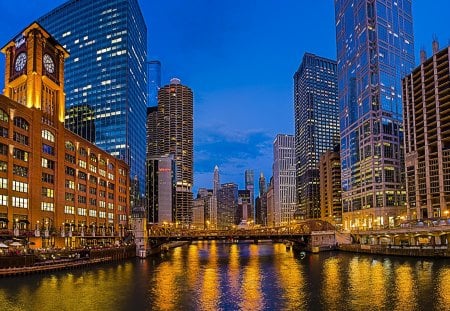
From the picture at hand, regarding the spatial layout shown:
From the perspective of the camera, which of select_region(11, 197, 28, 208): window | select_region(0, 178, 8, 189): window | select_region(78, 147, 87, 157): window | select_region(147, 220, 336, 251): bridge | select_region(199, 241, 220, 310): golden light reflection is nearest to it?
select_region(199, 241, 220, 310): golden light reflection

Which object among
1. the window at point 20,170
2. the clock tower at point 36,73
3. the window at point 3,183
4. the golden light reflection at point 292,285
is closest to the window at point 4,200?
the window at point 3,183

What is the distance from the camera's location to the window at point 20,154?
375ft

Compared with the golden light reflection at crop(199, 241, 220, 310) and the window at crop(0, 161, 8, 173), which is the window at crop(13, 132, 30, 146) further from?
the golden light reflection at crop(199, 241, 220, 310)

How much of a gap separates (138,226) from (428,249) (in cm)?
9093

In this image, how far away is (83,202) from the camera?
154m

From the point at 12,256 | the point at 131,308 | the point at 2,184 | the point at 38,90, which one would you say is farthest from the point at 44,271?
the point at 38,90

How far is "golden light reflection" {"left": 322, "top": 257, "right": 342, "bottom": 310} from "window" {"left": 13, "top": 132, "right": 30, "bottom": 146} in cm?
7679

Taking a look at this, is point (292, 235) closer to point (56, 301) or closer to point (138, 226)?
point (138, 226)

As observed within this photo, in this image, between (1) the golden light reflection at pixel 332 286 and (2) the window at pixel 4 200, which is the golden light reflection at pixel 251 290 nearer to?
(1) the golden light reflection at pixel 332 286

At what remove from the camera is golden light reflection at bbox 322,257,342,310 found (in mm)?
64863

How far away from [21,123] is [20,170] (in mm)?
11520

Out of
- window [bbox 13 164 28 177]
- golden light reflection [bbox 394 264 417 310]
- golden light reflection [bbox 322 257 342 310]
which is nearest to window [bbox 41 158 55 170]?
window [bbox 13 164 28 177]

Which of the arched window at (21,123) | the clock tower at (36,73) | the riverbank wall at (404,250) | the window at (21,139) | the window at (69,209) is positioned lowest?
the riverbank wall at (404,250)

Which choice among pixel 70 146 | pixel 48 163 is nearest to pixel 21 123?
pixel 48 163
